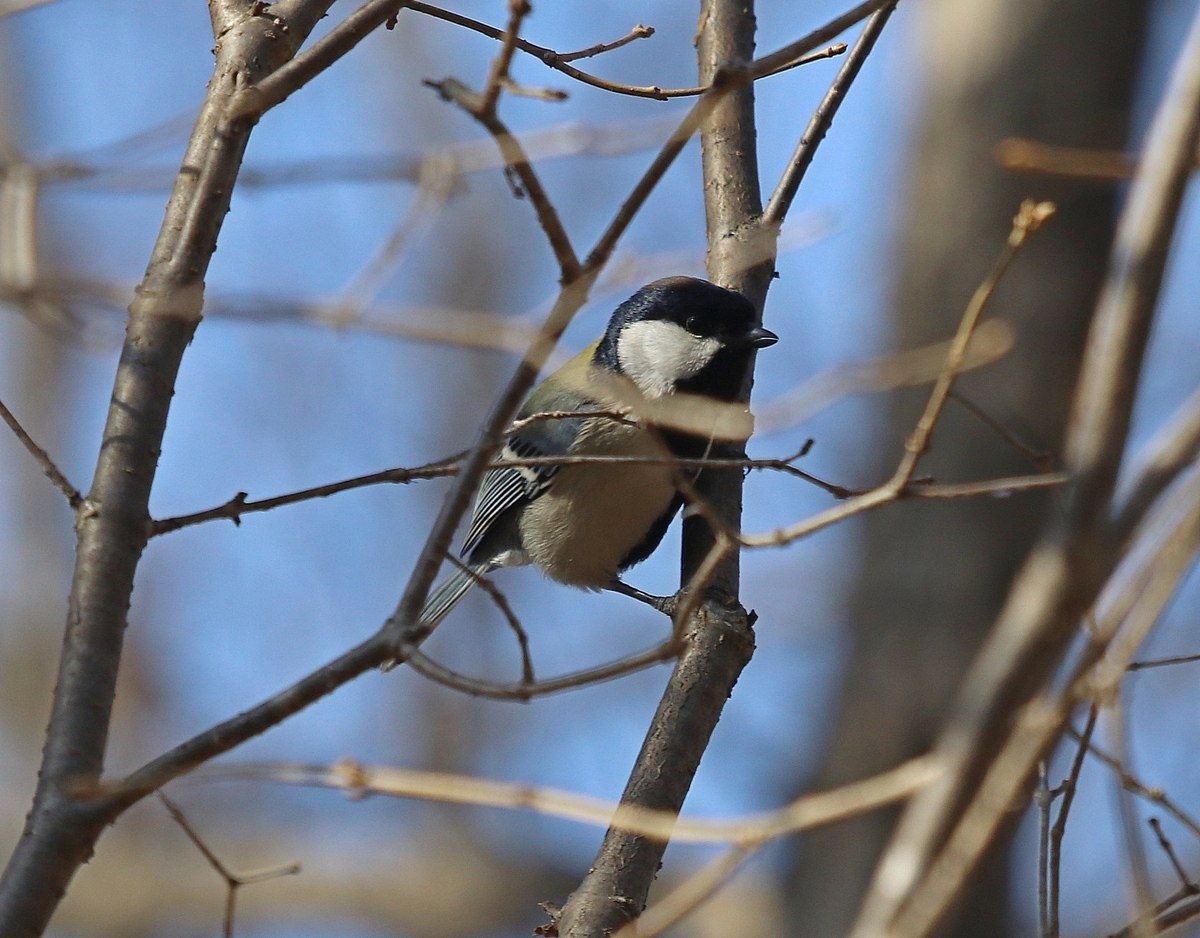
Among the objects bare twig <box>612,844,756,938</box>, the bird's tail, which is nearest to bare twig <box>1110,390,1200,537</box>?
bare twig <box>612,844,756,938</box>

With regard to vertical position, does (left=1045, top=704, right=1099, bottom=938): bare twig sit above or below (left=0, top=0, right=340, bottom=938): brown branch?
below

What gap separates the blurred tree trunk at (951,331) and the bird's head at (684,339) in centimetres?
200

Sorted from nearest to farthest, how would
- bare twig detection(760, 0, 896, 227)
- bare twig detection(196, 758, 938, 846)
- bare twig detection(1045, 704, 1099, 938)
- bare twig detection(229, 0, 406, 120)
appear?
bare twig detection(196, 758, 938, 846) < bare twig detection(1045, 704, 1099, 938) < bare twig detection(229, 0, 406, 120) < bare twig detection(760, 0, 896, 227)

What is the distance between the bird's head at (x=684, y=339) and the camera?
3.55m

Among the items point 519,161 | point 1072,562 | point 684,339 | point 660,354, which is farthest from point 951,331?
point 1072,562

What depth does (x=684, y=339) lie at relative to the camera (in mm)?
3846

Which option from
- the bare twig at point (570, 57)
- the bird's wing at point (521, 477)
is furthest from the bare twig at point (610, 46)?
the bird's wing at point (521, 477)

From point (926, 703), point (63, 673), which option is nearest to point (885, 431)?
point (926, 703)

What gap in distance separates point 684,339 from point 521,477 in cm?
73

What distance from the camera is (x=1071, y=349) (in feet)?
19.5

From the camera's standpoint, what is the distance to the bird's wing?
4.02 m

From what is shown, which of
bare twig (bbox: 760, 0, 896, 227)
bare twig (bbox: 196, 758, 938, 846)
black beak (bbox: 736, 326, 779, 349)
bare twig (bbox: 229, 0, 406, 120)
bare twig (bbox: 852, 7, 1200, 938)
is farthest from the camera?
black beak (bbox: 736, 326, 779, 349)

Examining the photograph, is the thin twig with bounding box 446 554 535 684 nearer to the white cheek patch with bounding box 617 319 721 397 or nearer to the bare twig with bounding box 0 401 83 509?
the bare twig with bounding box 0 401 83 509

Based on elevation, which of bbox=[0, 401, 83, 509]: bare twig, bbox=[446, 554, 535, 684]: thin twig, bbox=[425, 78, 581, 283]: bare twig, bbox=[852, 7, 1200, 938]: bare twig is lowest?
bbox=[852, 7, 1200, 938]: bare twig
